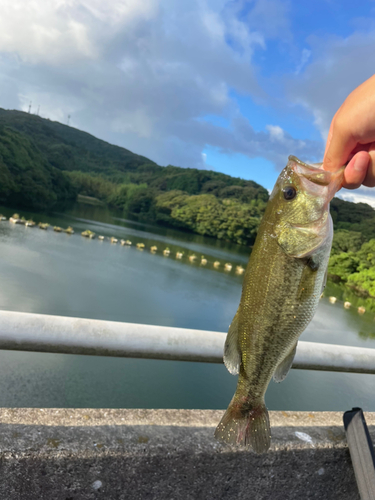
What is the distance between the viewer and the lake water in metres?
5.95

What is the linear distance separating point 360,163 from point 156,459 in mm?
1014

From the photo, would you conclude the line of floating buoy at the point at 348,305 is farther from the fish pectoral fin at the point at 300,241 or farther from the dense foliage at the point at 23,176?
the dense foliage at the point at 23,176

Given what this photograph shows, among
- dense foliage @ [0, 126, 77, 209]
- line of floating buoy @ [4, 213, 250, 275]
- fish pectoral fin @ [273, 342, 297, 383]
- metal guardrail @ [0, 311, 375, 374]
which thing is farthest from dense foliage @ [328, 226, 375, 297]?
dense foliage @ [0, 126, 77, 209]

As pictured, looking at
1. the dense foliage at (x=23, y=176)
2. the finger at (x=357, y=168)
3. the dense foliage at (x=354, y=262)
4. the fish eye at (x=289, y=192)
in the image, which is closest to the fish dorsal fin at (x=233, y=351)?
the fish eye at (x=289, y=192)

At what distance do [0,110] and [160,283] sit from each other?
117ft

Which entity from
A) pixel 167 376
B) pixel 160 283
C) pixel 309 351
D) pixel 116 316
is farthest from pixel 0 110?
pixel 309 351

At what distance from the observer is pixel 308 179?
34.7 inches

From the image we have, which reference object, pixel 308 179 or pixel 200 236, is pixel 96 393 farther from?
pixel 200 236

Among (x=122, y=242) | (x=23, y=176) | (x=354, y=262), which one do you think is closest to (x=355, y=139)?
(x=122, y=242)

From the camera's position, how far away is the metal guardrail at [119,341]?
3.36ft

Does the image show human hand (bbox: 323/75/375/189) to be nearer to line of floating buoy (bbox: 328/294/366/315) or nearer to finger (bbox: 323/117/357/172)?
finger (bbox: 323/117/357/172)

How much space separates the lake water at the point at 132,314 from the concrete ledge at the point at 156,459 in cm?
448

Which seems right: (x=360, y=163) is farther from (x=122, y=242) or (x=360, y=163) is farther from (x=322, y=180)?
(x=122, y=242)

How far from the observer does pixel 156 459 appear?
1.02 metres
